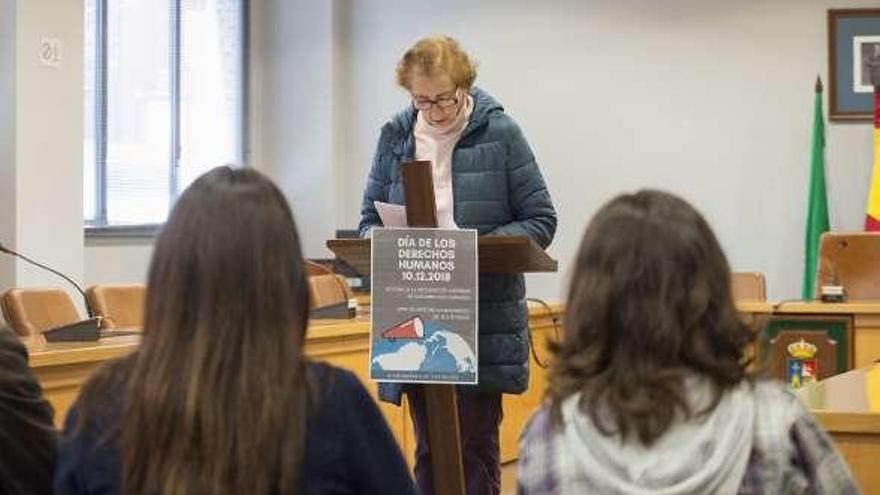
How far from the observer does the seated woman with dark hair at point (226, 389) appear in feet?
5.15

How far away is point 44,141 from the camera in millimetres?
6730

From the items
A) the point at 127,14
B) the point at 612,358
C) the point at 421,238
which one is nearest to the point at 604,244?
the point at 612,358

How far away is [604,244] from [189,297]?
0.49m

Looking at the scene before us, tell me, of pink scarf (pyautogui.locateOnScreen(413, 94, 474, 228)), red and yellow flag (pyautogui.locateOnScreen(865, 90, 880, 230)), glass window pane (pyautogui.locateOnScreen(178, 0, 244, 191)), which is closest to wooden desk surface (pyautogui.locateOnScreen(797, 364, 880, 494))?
pink scarf (pyautogui.locateOnScreen(413, 94, 474, 228))

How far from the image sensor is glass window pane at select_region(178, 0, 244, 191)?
8.34 metres

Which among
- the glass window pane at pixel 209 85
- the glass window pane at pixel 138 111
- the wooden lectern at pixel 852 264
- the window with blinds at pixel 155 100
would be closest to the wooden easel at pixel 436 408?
the wooden lectern at pixel 852 264

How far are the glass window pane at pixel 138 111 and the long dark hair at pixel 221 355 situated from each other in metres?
6.25

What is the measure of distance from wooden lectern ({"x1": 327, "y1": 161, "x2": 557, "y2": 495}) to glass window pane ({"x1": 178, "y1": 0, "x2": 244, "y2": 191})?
5.48 meters

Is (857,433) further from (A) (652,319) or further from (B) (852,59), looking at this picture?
(B) (852,59)

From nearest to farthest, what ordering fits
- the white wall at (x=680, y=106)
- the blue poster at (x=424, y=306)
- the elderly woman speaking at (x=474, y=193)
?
the blue poster at (x=424, y=306), the elderly woman speaking at (x=474, y=193), the white wall at (x=680, y=106)

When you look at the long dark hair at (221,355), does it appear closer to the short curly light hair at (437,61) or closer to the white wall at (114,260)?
the short curly light hair at (437,61)

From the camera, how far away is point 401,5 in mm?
8844

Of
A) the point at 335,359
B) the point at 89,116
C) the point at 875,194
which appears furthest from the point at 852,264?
the point at 89,116

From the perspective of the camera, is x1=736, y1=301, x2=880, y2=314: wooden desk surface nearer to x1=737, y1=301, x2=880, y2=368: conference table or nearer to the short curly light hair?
x1=737, y1=301, x2=880, y2=368: conference table
